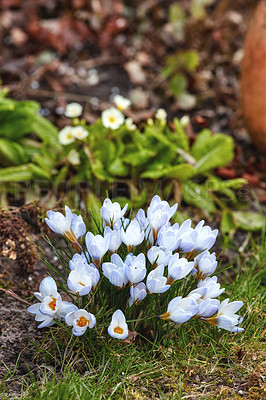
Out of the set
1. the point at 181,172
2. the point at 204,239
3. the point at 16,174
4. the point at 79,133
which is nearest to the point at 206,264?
the point at 204,239

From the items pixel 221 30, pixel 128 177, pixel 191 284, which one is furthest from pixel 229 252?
pixel 221 30

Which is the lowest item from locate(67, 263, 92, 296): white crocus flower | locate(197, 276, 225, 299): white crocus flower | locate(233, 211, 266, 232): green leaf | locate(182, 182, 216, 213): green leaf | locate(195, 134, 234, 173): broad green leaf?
locate(233, 211, 266, 232): green leaf

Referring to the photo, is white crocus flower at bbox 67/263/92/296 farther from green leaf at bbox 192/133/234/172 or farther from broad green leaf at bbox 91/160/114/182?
green leaf at bbox 192/133/234/172

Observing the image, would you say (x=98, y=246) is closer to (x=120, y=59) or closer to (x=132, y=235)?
(x=132, y=235)

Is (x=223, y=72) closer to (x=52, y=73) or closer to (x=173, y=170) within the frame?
(x=52, y=73)

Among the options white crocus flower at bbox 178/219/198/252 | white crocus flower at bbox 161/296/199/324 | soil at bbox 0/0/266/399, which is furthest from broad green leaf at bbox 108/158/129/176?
white crocus flower at bbox 161/296/199/324
